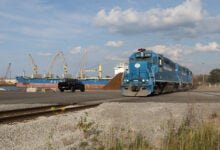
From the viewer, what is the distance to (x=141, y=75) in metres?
25.6

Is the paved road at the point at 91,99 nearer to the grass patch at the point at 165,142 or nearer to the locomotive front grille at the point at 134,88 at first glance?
the locomotive front grille at the point at 134,88

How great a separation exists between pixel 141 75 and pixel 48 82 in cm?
6428

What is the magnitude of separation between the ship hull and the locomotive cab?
49711 millimetres

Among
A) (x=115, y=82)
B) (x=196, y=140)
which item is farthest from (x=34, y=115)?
(x=115, y=82)

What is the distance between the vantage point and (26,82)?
91312mm

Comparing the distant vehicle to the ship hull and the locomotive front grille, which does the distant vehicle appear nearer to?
the locomotive front grille

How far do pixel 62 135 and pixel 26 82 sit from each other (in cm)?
8765

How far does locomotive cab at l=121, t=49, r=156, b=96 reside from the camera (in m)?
25.0

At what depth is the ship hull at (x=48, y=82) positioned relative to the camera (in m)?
Result: 78.1

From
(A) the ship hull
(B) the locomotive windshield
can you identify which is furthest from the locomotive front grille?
(A) the ship hull

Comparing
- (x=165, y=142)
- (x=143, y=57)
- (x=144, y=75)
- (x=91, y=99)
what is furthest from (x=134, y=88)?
(x=165, y=142)

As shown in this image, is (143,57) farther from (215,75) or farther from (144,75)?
(215,75)

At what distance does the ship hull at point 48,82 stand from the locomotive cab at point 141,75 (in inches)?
1957

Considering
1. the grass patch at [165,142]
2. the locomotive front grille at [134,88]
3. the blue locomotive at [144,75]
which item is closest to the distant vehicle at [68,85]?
the blue locomotive at [144,75]
